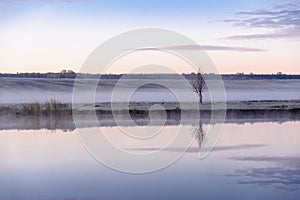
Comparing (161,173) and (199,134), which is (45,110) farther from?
(161,173)

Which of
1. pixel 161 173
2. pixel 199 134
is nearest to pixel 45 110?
pixel 199 134

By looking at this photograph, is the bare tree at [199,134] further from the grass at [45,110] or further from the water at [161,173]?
the grass at [45,110]

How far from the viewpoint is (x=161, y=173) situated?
11.9m

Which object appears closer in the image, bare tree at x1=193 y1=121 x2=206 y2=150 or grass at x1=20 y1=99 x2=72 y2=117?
bare tree at x1=193 y1=121 x2=206 y2=150

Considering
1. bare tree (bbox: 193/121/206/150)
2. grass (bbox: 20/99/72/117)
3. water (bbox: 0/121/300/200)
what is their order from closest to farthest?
water (bbox: 0/121/300/200)
bare tree (bbox: 193/121/206/150)
grass (bbox: 20/99/72/117)

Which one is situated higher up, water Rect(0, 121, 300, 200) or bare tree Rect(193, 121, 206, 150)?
bare tree Rect(193, 121, 206, 150)

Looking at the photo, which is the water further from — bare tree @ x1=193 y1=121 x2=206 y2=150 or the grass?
the grass

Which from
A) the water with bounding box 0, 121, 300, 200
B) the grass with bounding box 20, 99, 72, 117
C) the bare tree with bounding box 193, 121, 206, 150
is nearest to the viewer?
the water with bounding box 0, 121, 300, 200

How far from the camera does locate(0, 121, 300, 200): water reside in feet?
32.0

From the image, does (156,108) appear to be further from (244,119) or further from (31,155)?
(31,155)

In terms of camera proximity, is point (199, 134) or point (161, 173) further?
point (199, 134)

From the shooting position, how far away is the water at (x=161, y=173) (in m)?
9.75

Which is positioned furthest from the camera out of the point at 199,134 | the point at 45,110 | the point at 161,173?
the point at 45,110

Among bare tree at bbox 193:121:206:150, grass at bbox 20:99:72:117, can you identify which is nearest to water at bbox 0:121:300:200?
bare tree at bbox 193:121:206:150
